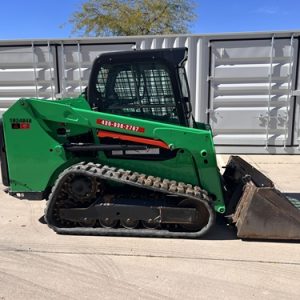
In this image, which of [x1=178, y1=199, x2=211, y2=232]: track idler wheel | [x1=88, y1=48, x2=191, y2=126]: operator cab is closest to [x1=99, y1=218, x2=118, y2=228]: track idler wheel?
[x1=178, y1=199, x2=211, y2=232]: track idler wheel

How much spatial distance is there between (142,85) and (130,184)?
45.5 inches

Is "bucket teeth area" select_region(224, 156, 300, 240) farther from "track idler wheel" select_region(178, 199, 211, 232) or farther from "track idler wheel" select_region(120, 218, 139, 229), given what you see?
"track idler wheel" select_region(120, 218, 139, 229)

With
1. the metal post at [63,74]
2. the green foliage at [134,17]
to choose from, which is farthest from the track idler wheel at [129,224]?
the green foliage at [134,17]

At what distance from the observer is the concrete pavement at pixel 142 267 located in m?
2.94

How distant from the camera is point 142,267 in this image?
10.9ft

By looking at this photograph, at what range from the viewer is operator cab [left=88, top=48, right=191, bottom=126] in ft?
13.2

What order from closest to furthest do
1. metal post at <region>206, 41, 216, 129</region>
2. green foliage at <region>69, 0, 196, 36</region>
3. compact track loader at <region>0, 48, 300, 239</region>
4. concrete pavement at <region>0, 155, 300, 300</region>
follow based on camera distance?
concrete pavement at <region>0, 155, 300, 300</region>, compact track loader at <region>0, 48, 300, 239</region>, metal post at <region>206, 41, 216, 129</region>, green foliage at <region>69, 0, 196, 36</region>

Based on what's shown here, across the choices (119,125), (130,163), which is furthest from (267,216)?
(119,125)

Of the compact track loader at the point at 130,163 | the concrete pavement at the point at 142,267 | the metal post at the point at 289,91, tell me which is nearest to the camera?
the concrete pavement at the point at 142,267

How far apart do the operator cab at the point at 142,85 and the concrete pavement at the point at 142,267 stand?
4.75 ft

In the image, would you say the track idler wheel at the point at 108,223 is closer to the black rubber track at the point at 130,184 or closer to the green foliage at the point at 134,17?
the black rubber track at the point at 130,184

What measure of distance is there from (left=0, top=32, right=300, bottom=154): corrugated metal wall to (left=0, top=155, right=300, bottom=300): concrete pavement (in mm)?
4557

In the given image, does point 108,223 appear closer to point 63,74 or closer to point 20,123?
point 20,123

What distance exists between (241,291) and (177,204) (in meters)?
1.25
